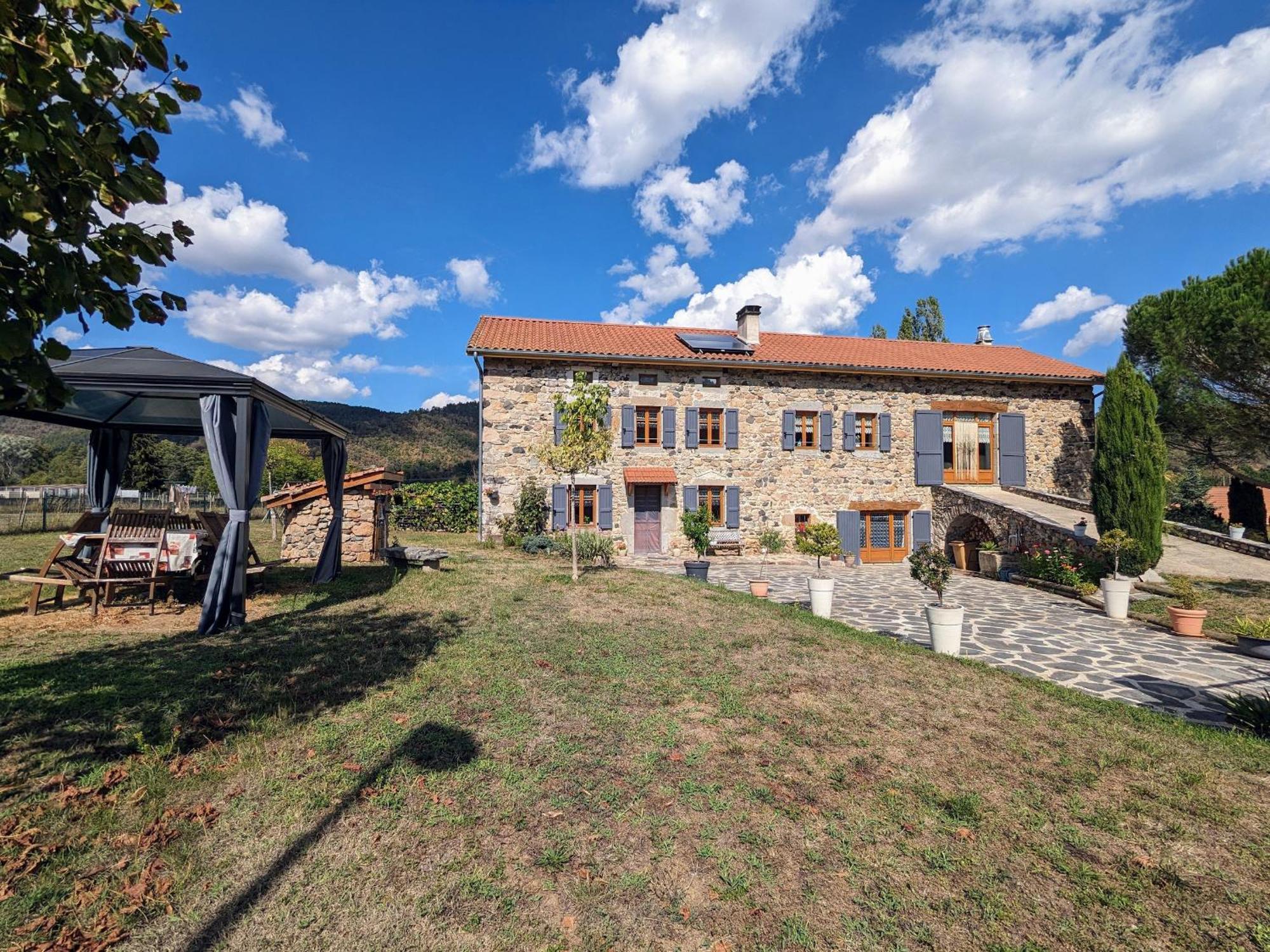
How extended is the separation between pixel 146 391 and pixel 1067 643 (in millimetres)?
11638

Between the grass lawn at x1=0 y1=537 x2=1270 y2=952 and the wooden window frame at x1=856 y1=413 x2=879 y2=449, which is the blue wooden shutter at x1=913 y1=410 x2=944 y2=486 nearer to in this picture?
the wooden window frame at x1=856 y1=413 x2=879 y2=449

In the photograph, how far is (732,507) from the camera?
15.0 meters

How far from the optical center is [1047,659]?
6.39 metres

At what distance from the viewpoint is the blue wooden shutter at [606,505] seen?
14484 mm

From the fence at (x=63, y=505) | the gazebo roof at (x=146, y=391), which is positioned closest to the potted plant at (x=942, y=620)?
the gazebo roof at (x=146, y=391)

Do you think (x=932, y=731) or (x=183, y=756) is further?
(x=932, y=731)

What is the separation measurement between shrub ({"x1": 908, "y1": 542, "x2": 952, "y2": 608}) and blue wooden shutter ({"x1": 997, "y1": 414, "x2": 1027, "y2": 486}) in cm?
1164

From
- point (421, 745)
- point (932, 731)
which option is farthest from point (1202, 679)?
point (421, 745)

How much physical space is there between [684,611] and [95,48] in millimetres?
7107

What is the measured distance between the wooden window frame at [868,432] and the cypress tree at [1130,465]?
5.06 m

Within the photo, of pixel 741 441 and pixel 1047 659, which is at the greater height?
A: pixel 741 441

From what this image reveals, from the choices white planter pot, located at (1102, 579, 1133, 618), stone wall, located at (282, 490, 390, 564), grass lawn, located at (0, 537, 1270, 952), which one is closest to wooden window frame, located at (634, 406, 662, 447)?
stone wall, located at (282, 490, 390, 564)

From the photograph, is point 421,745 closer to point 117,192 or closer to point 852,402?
point 117,192

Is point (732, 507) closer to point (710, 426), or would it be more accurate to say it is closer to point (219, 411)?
point (710, 426)
